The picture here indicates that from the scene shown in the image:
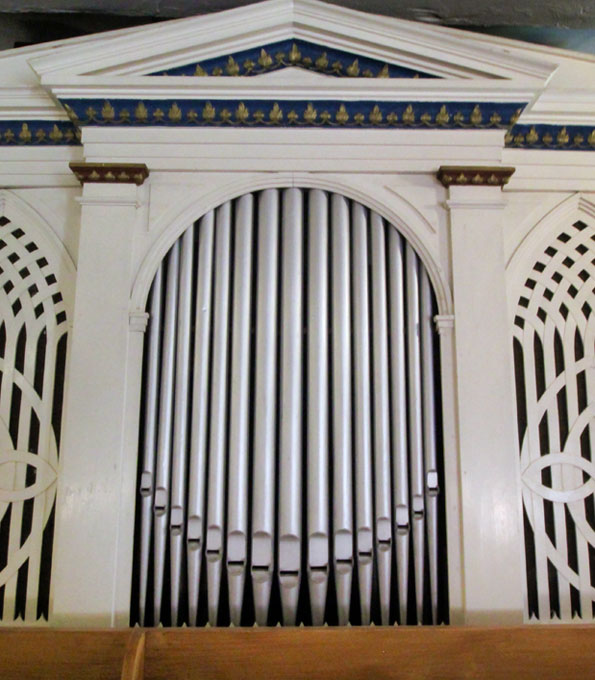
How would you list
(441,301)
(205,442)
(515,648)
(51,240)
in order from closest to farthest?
(515,648), (205,442), (441,301), (51,240)

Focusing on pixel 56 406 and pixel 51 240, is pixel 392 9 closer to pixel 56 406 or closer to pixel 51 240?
pixel 51 240

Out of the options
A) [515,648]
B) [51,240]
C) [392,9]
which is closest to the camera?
[515,648]

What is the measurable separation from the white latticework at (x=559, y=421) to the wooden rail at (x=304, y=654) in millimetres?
462

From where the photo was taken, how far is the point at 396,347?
3.04 meters

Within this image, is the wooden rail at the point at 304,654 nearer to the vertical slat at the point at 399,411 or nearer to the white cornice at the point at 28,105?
the vertical slat at the point at 399,411

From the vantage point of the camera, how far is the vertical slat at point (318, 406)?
280 cm

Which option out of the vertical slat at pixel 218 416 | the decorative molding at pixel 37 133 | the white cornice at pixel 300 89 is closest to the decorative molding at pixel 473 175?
the white cornice at pixel 300 89

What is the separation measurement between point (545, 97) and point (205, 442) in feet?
7.19

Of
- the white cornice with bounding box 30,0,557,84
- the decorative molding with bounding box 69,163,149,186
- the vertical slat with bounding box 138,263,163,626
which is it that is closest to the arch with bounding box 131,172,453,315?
the vertical slat with bounding box 138,263,163,626

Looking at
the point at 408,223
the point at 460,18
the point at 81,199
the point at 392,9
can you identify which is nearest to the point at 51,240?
the point at 81,199

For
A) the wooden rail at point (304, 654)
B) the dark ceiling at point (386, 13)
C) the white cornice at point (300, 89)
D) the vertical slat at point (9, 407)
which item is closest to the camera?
the wooden rail at point (304, 654)

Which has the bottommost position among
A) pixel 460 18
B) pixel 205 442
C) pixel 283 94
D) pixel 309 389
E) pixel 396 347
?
pixel 205 442

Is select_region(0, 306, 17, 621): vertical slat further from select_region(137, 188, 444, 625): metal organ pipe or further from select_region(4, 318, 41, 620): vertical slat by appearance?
select_region(137, 188, 444, 625): metal organ pipe

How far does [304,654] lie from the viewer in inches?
98.6
